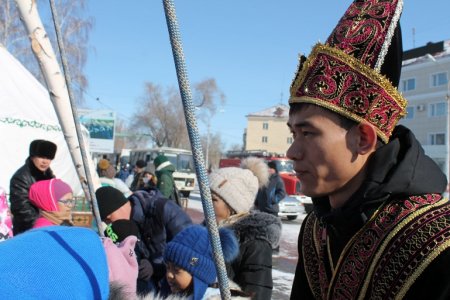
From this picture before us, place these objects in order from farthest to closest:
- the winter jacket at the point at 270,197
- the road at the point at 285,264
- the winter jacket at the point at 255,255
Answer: the winter jacket at the point at 270,197 → the road at the point at 285,264 → the winter jacket at the point at 255,255

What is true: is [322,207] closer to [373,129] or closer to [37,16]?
[373,129]

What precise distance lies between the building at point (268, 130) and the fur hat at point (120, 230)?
74.3 m

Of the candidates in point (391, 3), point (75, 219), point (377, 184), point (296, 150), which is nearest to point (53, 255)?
point (296, 150)

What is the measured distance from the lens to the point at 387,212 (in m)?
1.21

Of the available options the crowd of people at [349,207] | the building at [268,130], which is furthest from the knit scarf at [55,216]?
the building at [268,130]

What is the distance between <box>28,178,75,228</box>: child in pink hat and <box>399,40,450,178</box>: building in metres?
37.8

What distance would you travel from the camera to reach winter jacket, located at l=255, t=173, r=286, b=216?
7.55m

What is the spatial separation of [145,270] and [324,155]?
2.08 meters

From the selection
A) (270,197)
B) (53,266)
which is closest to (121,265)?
(53,266)

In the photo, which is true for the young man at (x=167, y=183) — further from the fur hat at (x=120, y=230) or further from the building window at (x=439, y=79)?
the building window at (x=439, y=79)

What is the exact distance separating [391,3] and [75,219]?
4.52 m

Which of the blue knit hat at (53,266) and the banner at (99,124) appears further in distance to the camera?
the banner at (99,124)

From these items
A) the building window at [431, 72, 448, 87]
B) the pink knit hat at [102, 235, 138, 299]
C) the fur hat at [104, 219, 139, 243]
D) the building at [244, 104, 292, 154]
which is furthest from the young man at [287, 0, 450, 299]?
the building at [244, 104, 292, 154]

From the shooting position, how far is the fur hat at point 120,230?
3.07 m
